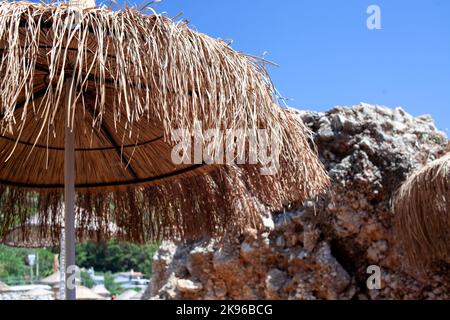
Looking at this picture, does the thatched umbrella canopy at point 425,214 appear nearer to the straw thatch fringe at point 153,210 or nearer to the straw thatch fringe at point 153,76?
the straw thatch fringe at point 153,210

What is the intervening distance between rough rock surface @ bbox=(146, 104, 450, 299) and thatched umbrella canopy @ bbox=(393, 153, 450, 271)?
0.52 metres

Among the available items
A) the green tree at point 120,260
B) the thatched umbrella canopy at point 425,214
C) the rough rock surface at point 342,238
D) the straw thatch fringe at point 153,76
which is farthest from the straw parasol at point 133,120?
the green tree at point 120,260

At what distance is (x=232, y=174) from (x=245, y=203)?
18cm

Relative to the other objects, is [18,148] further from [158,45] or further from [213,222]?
[158,45]

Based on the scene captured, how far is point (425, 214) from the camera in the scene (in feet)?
13.4

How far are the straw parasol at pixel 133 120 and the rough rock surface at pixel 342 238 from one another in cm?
201

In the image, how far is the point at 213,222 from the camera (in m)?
3.15

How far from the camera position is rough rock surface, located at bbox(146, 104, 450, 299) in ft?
16.5

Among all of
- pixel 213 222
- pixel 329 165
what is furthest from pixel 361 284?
pixel 213 222

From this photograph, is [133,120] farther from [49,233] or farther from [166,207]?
[49,233]

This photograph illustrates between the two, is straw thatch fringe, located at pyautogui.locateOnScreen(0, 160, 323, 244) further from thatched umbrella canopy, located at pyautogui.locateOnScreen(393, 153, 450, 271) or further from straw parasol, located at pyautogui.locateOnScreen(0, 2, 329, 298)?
thatched umbrella canopy, located at pyautogui.locateOnScreen(393, 153, 450, 271)

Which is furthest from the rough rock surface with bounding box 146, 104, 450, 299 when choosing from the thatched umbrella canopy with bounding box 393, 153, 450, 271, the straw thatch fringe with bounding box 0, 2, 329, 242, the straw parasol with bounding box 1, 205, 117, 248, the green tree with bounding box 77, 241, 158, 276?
the green tree with bounding box 77, 241, 158, 276

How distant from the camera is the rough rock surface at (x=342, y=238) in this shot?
Result: 5016 millimetres
